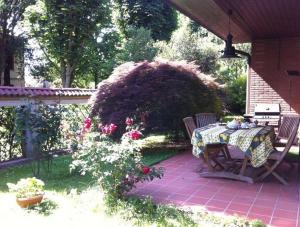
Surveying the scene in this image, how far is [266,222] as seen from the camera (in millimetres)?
3660

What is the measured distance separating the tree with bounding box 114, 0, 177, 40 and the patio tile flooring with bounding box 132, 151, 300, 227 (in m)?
17.2

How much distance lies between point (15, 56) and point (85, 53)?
464 cm

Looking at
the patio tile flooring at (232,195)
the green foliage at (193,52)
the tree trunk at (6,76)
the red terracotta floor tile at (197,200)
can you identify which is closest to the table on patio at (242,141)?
the patio tile flooring at (232,195)

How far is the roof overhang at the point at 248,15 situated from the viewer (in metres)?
5.93

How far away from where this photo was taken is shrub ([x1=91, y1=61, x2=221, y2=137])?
7559mm

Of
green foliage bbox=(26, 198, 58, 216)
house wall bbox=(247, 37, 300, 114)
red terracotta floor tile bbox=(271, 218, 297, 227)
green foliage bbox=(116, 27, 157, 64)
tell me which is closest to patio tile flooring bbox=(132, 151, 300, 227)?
red terracotta floor tile bbox=(271, 218, 297, 227)

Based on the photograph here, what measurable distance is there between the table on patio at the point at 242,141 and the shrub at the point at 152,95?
6.97 ft

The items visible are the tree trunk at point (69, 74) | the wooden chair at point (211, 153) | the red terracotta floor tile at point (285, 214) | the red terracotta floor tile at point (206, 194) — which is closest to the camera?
the red terracotta floor tile at point (285, 214)

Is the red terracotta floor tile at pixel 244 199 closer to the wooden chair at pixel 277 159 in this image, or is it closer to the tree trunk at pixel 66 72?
the wooden chair at pixel 277 159

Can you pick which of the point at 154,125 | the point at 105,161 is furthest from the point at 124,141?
the point at 154,125

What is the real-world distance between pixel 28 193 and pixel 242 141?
2947 millimetres

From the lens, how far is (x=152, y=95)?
25.1 ft

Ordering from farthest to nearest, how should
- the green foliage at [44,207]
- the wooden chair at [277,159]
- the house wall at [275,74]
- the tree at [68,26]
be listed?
the tree at [68,26] → the house wall at [275,74] → the wooden chair at [277,159] → the green foliage at [44,207]

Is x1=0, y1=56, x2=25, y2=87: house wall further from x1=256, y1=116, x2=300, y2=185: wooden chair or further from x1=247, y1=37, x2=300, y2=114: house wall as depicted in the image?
x1=256, y1=116, x2=300, y2=185: wooden chair
